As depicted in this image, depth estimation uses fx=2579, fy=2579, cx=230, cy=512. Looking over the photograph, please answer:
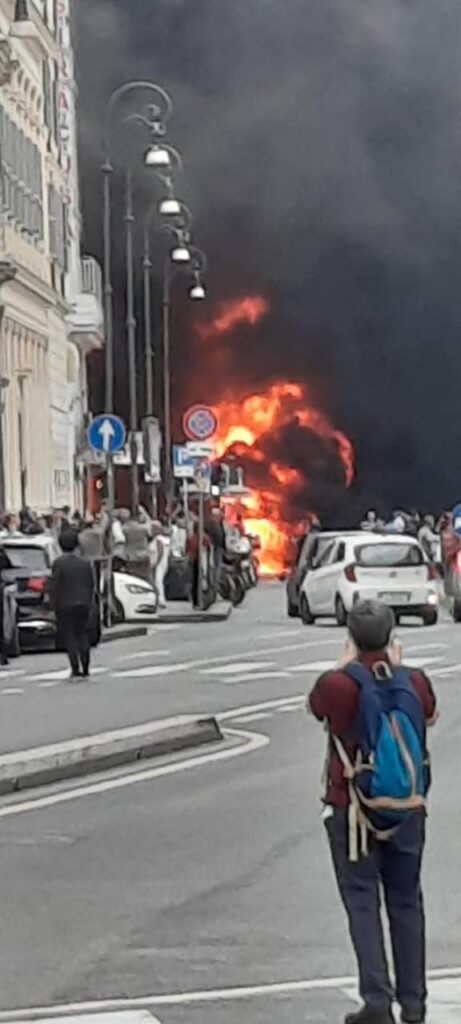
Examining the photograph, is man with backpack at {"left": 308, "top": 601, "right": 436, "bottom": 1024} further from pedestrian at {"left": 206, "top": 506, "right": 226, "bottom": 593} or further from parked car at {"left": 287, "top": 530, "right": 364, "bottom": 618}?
pedestrian at {"left": 206, "top": 506, "right": 226, "bottom": 593}

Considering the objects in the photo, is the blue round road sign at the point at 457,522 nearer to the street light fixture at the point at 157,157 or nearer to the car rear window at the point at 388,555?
the car rear window at the point at 388,555

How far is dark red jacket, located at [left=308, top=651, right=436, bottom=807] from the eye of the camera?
8.34 metres

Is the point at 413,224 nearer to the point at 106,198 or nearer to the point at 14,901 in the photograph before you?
the point at 106,198

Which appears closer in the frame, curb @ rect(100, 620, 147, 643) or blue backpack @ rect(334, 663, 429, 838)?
blue backpack @ rect(334, 663, 429, 838)

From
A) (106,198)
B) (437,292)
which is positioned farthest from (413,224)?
(106,198)

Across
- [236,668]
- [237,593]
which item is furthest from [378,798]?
[237,593]

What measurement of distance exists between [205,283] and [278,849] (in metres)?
66.9

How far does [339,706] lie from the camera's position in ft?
27.4

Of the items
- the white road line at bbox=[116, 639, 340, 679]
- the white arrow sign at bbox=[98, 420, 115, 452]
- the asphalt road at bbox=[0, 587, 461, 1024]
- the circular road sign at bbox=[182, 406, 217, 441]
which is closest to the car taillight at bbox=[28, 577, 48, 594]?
the white road line at bbox=[116, 639, 340, 679]

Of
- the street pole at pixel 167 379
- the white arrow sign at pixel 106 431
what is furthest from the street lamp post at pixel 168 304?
the white arrow sign at pixel 106 431

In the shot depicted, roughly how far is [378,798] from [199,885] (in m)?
4.20

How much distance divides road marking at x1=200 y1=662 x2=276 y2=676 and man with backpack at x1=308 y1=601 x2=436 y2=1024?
1951cm

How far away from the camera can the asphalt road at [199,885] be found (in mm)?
9664

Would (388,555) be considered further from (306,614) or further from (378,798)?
(378,798)
